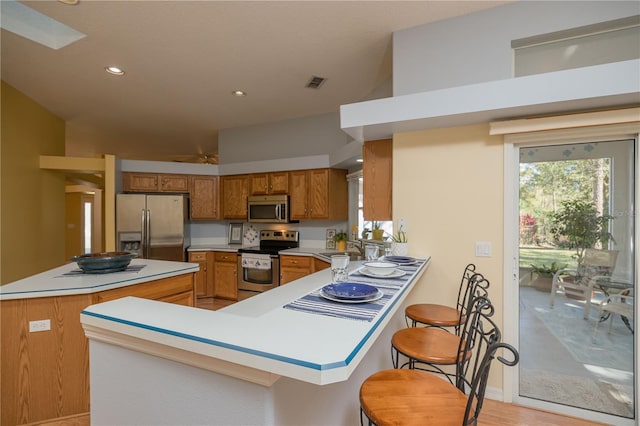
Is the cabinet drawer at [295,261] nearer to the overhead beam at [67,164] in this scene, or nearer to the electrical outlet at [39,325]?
the electrical outlet at [39,325]

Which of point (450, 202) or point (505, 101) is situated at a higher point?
point (505, 101)

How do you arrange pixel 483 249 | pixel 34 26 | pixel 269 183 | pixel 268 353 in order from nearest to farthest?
1. pixel 268 353
2. pixel 483 249
3. pixel 34 26
4. pixel 269 183

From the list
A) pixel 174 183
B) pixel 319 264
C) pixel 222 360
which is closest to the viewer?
pixel 222 360

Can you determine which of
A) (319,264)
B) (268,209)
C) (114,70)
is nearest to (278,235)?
(268,209)

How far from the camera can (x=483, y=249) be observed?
229 centimetres

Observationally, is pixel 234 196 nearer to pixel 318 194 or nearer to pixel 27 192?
pixel 318 194

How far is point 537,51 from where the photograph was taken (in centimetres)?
218

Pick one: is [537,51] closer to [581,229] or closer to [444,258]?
[581,229]

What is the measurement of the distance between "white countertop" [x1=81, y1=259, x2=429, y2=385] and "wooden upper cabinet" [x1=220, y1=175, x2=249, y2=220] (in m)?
3.84

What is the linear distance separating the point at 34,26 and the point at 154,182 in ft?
8.83

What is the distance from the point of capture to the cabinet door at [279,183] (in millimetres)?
4642

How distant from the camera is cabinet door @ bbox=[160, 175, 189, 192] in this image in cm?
501

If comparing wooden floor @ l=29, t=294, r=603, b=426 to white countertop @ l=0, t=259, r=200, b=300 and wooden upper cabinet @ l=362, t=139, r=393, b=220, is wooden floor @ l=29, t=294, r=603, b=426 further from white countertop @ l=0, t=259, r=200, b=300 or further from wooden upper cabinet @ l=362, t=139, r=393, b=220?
wooden upper cabinet @ l=362, t=139, r=393, b=220

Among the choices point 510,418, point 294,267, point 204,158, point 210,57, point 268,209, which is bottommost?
point 510,418
